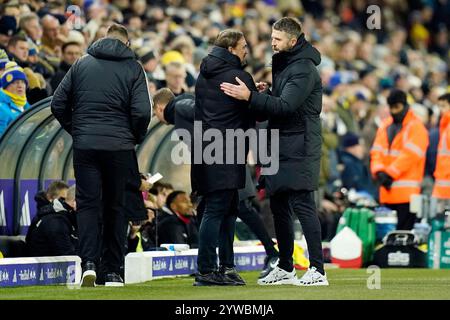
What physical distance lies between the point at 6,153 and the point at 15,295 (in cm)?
375

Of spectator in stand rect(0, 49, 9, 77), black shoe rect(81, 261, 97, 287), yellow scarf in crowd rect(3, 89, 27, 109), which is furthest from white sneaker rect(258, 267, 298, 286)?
spectator in stand rect(0, 49, 9, 77)

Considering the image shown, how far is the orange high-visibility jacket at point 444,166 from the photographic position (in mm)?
19797

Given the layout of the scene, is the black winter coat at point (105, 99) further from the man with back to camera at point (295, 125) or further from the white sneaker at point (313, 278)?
the white sneaker at point (313, 278)

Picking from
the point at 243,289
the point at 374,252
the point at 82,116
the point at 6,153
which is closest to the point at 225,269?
the point at 243,289

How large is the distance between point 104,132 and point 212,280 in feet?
5.51

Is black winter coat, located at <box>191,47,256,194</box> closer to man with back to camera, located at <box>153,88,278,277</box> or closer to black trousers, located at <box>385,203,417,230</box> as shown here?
man with back to camera, located at <box>153,88,278,277</box>

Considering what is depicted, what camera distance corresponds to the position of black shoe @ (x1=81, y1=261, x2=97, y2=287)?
1304 cm

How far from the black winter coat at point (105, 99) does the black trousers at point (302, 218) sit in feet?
4.68

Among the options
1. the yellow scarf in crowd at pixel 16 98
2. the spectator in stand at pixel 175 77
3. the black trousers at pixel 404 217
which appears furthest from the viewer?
the black trousers at pixel 404 217

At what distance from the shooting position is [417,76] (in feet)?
116

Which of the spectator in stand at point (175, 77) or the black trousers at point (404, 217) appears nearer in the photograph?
the spectator in stand at point (175, 77)

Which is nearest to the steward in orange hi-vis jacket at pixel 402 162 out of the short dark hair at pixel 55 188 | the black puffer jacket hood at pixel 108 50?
the short dark hair at pixel 55 188

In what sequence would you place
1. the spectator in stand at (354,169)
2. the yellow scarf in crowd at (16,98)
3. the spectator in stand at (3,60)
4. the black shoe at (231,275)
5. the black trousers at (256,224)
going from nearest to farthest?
1. the black shoe at (231,275)
2. the black trousers at (256,224)
3. the yellow scarf in crowd at (16,98)
4. the spectator in stand at (3,60)
5. the spectator in stand at (354,169)

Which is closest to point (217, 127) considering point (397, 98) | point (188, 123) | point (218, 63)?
point (218, 63)
